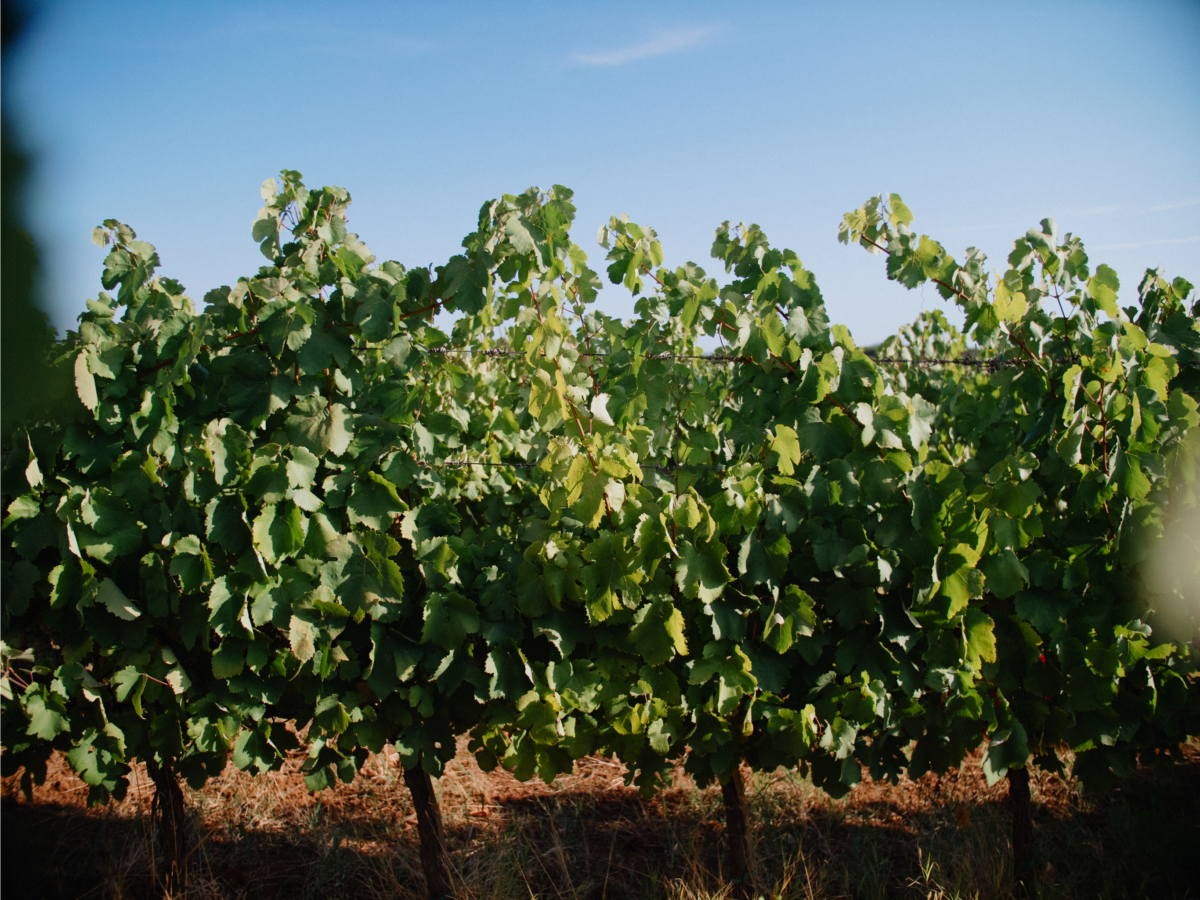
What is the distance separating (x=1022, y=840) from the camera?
2863mm

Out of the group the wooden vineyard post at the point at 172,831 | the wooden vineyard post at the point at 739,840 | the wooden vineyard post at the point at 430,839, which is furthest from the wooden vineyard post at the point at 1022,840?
the wooden vineyard post at the point at 172,831

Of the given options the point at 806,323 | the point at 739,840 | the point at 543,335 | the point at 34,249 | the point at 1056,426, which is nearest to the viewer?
the point at 34,249

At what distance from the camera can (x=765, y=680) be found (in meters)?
2.41

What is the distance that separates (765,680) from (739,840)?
0.81 meters

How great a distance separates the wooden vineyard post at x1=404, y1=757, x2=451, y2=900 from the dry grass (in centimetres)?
9

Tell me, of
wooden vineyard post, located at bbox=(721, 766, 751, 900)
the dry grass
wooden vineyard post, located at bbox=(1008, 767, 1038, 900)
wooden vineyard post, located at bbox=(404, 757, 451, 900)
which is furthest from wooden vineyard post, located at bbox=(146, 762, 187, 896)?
wooden vineyard post, located at bbox=(1008, 767, 1038, 900)

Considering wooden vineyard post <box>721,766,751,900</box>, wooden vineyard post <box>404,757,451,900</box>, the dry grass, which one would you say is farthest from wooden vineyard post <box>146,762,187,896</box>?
wooden vineyard post <box>721,766,751,900</box>

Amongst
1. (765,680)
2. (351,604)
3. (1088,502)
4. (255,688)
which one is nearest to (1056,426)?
(1088,502)

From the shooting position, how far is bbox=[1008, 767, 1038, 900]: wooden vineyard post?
282 centimetres

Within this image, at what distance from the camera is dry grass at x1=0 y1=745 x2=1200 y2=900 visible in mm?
2867

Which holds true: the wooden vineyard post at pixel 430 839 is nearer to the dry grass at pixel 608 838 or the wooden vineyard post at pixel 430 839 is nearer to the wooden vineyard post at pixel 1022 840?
the dry grass at pixel 608 838

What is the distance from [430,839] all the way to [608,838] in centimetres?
91

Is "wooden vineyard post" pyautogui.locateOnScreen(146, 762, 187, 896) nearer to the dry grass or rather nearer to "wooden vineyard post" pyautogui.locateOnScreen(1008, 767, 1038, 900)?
the dry grass

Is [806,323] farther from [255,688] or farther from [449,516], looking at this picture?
[255,688]
